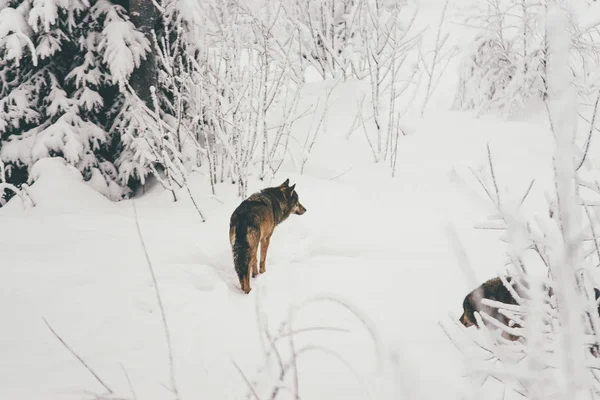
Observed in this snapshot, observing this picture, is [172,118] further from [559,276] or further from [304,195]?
[559,276]

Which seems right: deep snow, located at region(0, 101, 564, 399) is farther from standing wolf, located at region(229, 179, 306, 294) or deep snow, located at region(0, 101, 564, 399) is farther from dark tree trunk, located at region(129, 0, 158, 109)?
dark tree trunk, located at region(129, 0, 158, 109)

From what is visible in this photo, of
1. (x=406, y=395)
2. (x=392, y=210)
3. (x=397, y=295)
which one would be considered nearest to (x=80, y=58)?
(x=392, y=210)

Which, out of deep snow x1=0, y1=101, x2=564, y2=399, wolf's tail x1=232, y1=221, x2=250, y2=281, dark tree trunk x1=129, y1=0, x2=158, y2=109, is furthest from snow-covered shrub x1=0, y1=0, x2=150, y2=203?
wolf's tail x1=232, y1=221, x2=250, y2=281

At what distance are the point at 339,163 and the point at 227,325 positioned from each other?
3949 millimetres

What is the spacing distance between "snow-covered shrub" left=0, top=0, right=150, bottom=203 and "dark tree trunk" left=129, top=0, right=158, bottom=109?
0.14 metres

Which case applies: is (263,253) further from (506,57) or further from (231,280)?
(506,57)

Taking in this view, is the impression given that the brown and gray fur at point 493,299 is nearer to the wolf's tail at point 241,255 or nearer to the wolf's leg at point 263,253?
the wolf's tail at point 241,255

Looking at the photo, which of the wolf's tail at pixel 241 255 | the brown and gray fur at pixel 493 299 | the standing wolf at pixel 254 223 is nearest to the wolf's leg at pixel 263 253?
the standing wolf at pixel 254 223

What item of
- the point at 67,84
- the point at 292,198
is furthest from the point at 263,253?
the point at 67,84

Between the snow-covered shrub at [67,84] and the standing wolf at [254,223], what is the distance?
2721mm

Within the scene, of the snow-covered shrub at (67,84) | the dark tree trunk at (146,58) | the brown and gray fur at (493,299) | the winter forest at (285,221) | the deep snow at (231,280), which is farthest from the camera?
the dark tree trunk at (146,58)

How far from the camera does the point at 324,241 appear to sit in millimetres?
3801

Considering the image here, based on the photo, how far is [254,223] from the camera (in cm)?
302

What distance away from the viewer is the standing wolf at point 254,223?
280 cm
